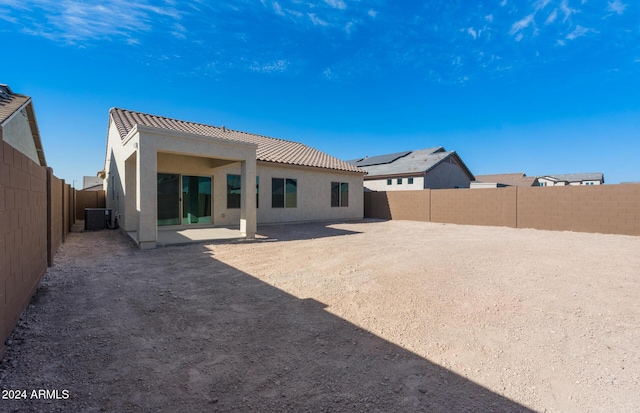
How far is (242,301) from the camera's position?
158 inches

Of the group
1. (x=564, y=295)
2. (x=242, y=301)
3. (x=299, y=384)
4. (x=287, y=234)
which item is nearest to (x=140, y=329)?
(x=242, y=301)

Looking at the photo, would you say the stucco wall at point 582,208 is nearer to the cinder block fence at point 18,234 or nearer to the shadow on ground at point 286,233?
the shadow on ground at point 286,233

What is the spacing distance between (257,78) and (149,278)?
11712mm

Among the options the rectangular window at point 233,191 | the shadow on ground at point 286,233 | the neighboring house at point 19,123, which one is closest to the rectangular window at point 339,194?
the shadow on ground at point 286,233

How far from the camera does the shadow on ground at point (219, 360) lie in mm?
2031

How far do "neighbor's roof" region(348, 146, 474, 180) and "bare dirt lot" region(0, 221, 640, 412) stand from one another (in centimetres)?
1723

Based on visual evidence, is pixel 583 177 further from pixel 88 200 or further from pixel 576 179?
pixel 88 200

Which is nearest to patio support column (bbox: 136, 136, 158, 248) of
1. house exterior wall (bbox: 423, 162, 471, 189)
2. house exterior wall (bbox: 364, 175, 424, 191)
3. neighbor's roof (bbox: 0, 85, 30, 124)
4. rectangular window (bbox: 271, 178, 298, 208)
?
neighbor's roof (bbox: 0, 85, 30, 124)

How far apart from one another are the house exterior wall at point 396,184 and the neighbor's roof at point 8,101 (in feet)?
70.2

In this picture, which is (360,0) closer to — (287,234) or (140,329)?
(287,234)

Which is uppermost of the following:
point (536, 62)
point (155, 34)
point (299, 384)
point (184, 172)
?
point (536, 62)

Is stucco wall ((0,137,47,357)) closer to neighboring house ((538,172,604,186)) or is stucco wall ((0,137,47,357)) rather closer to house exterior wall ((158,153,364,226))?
house exterior wall ((158,153,364,226))

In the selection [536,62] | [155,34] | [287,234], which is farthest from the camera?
[536,62]

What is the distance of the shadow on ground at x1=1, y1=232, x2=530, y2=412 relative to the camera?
2.03 m
